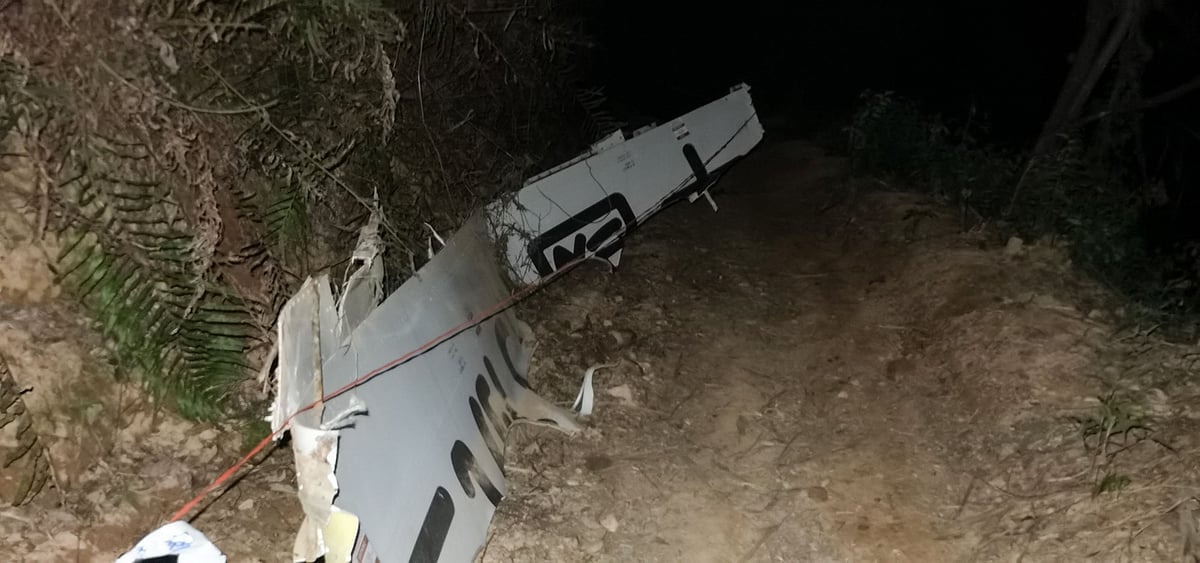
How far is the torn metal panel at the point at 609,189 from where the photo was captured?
4.05 m

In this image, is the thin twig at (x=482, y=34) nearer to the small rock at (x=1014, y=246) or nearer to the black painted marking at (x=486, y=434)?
the black painted marking at (x=486, y=434)

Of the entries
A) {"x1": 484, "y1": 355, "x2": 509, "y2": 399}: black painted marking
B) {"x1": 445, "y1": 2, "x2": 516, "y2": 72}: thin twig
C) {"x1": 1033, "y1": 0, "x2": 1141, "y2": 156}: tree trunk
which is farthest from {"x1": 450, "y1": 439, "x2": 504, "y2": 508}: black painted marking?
{"x1": 1033, "y1": 0, "x2": 1141, "y2": 156}: tree trunk

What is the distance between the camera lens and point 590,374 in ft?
11.1

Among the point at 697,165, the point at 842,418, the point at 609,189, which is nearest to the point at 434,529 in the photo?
the point at 842,418

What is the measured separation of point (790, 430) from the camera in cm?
325

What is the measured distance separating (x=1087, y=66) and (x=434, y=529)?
626cm

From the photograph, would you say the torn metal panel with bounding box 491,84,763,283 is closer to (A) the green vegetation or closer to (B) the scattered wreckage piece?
(B) the scattered wreckage piece

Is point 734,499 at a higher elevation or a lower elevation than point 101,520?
lower

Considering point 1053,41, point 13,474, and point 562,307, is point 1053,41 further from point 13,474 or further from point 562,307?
point 13,474

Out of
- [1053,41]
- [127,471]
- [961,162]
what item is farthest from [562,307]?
[1053,41]

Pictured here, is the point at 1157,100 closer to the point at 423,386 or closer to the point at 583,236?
the point at 583,236

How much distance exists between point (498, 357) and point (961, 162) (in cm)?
457

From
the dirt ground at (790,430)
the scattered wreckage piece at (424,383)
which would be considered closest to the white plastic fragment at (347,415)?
the scattered wreckage piece at (424,383)

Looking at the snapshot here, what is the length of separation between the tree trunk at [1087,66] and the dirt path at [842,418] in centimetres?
170
